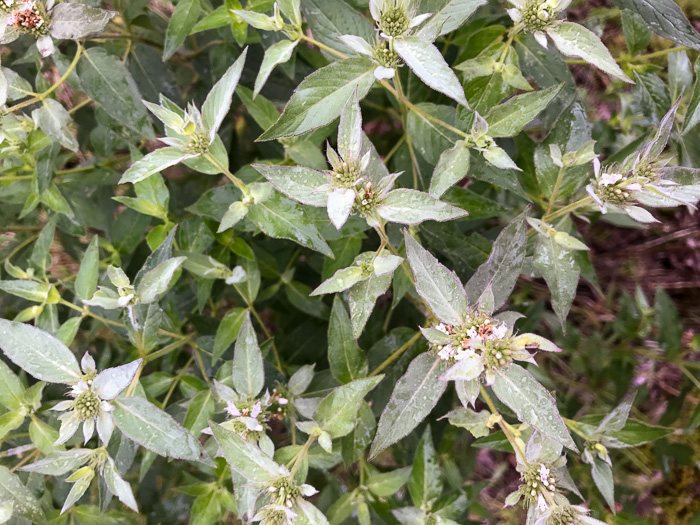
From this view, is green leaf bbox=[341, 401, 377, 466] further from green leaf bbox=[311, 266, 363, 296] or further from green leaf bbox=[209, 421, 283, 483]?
green leaf bbox=[311, 266, 363, 296]

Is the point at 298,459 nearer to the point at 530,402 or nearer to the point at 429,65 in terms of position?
the point at 530,402

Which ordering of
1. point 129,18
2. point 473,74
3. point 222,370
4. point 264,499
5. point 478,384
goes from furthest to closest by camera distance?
point 129,18 < point 222,370 < point 473,74 < point 264,499 < point 478,384

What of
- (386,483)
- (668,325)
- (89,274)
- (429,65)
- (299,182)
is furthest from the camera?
(668,325)

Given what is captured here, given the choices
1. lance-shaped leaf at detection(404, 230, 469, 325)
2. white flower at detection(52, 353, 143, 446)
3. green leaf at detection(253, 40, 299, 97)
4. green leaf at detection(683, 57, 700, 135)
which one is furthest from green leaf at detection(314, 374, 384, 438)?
green leaf at detection(683, 57, 700, 135)

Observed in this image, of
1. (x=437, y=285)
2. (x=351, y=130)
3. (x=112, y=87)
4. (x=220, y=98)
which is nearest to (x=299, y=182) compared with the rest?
(x=351, y=130)

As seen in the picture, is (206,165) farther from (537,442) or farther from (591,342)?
(591,342)

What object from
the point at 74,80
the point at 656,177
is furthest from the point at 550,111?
the point at 74,80
